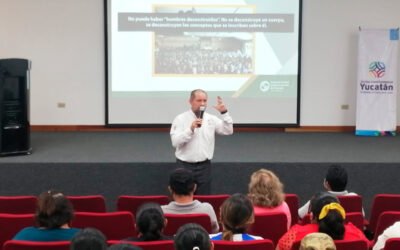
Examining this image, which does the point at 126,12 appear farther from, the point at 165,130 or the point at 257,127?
the point at 257,127

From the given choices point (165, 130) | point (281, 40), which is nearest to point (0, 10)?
point (165, 130)

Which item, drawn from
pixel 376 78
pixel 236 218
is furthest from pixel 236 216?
pixel 376 78

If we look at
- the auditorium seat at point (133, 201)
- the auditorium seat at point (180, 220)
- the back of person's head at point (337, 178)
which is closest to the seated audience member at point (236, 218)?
the auditorium seat at point (180, 220)

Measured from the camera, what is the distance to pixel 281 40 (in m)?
9.65

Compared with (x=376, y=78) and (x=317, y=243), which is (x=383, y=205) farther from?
(x=376, y=78)

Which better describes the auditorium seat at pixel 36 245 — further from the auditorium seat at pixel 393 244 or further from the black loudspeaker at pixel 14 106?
the black loudspeaker at pixel 14 106

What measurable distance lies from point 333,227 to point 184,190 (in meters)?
1.25

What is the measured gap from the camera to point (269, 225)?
166 inches

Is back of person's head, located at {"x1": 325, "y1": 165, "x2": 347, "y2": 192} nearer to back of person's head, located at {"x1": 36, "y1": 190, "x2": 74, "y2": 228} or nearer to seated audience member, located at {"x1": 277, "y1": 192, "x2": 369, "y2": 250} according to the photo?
seated audience member, located at {"x1": 277, "y1": 192, "x2": 369, "y2": 250}

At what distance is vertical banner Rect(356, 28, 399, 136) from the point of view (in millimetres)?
9523

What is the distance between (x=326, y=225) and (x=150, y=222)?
944 mm

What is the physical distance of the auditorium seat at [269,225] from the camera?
4195 millimetres

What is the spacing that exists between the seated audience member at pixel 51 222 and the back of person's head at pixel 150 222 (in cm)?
46

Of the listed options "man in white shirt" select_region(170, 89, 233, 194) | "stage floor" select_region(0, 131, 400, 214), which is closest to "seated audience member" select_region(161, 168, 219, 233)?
"man in white shirt" select_region(170, 89, 233, 194)
